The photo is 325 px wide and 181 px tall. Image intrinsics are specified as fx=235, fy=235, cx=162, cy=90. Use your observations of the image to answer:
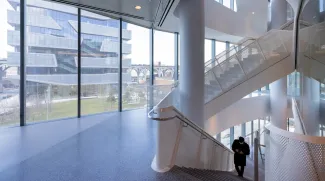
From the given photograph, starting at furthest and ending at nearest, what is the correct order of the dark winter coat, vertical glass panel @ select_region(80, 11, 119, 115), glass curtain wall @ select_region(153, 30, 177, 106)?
glass curtain wall @ select_region(153, 30, 177, 106) → vertical glass panel @ select_region(80, 11, 119, 115) → the dark winter coat

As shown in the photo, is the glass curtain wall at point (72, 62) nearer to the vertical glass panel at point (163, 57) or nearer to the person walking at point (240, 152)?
the vertical glass panel at point (163, 57)

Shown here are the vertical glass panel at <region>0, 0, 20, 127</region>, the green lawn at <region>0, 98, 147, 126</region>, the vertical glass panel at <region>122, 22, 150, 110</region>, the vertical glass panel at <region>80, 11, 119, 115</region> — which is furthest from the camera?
the vertical glass panel at <region>122, 22, 150, 110</region>

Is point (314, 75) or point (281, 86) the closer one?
point (314, 75)

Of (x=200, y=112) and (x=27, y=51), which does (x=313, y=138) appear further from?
(x=27, y=51)

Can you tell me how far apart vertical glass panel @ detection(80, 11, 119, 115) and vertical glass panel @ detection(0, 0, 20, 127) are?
2062 mm

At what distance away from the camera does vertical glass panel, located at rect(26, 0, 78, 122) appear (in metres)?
7.54

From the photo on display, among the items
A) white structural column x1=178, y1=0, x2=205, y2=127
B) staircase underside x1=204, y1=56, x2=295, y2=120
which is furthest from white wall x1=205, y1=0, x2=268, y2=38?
white structural column x1=178, y1=0, x2=205, y2=127

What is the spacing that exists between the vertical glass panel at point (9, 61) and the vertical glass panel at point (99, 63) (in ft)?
6.77

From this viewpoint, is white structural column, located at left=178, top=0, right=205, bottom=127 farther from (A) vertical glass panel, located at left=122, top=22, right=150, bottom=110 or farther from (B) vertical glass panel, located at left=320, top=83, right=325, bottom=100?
(A) vertical glass panel, located at left=122, top=22, right=150, bottom=110

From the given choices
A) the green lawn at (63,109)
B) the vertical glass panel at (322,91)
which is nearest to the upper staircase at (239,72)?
the vertical glass panel at (322,91)

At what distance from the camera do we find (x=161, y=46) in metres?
11.7

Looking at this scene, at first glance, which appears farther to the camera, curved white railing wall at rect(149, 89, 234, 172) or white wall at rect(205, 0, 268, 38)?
white wall at rect(205, 0, 268, 38)

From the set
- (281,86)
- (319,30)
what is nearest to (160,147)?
(319,30)

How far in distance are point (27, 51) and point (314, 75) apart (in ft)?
26.1
